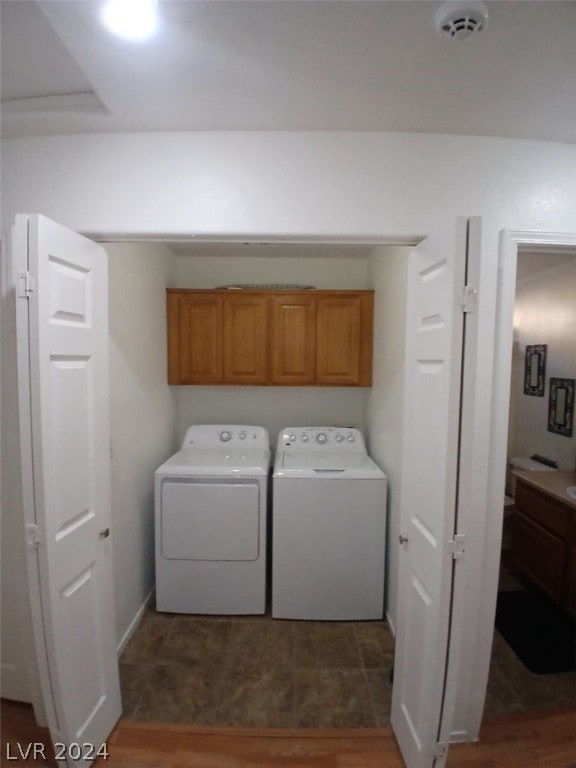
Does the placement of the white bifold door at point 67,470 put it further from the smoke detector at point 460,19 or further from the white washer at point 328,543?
the smoke detector at point 460,19

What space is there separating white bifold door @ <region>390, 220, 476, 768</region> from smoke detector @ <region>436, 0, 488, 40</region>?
0.44 meters

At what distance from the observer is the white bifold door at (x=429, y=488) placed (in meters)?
1.04

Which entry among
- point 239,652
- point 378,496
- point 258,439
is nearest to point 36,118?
point 258,439

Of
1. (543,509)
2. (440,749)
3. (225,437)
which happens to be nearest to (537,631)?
(543,509)

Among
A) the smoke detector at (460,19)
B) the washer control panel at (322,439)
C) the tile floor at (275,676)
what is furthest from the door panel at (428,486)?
the washer control panel at (322,439)

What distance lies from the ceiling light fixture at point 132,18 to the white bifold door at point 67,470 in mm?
563

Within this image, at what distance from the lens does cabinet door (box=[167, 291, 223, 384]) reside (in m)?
2.62

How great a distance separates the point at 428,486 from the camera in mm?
1180

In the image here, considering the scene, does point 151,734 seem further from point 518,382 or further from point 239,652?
point 518,382

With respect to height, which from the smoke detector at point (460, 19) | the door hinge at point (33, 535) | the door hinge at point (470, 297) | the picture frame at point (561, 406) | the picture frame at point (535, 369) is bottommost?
the door hinge at point (33, 535)

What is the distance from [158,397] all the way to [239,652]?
1680 mm

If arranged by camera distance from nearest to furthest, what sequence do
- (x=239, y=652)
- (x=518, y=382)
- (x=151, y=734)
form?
(x=151, y=734)
(x=239, y=652)
(x=518, y=382)

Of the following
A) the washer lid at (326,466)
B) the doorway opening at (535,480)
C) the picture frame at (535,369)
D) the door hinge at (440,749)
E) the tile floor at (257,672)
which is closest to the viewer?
the door hinge at (440,749)

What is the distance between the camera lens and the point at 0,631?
149 centimetres
